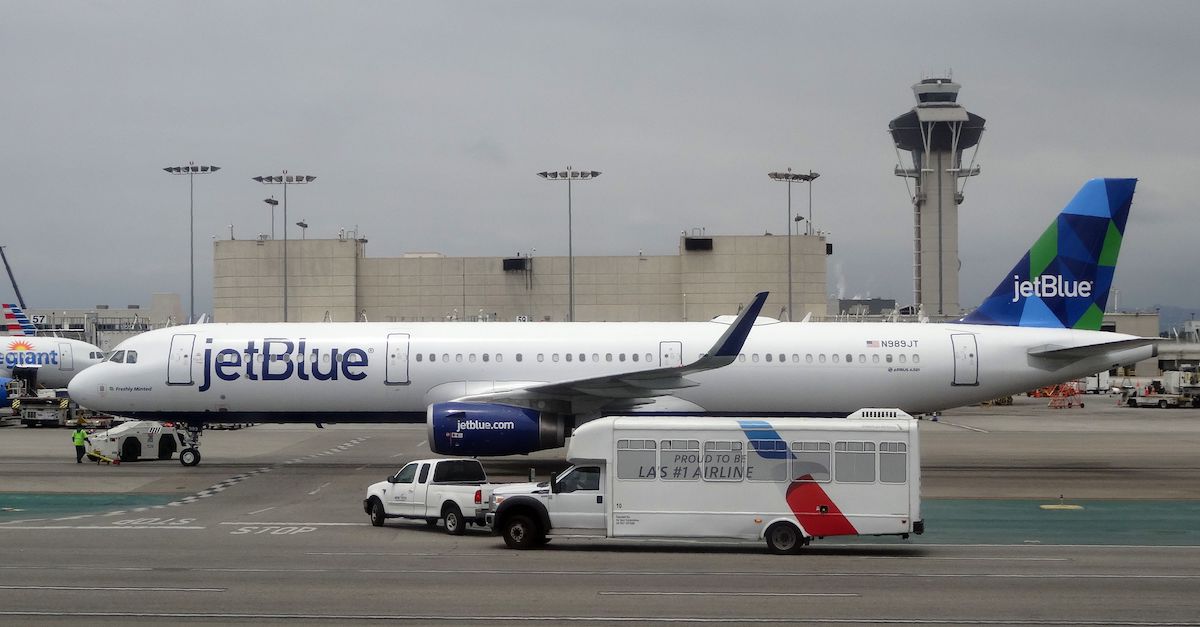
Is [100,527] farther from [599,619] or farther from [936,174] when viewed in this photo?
[936,174]

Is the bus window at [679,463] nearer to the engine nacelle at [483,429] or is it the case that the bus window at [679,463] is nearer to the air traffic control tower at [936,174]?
the engine nacelle at [483,429]

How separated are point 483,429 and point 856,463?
560 inches

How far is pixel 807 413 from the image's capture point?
38.6 meters

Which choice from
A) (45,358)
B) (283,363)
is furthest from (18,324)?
(283,363)

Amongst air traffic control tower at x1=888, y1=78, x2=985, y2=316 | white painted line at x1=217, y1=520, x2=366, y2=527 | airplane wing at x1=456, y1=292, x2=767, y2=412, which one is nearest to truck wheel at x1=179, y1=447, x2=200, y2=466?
airplane wing at x1=456, y1=292, x2=767, y2=412

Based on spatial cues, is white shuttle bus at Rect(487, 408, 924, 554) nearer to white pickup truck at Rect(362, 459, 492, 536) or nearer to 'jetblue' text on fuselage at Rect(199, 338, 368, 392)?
white pickup truck at Rect(362, 459, 492, 536)

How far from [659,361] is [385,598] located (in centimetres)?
2183

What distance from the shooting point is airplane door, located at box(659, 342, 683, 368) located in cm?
3819

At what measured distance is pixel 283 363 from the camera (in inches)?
1485

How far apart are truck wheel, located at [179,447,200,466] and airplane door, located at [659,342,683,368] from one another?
605 inches

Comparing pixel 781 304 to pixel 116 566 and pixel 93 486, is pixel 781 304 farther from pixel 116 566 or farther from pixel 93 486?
pixel 116 566

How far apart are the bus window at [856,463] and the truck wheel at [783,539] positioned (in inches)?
51.8

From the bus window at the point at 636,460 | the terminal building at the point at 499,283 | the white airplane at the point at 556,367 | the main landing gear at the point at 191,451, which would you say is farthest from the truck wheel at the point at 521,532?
the terminal building at the point at 499,283

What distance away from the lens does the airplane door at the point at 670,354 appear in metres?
38.2
